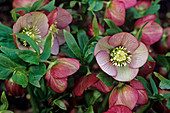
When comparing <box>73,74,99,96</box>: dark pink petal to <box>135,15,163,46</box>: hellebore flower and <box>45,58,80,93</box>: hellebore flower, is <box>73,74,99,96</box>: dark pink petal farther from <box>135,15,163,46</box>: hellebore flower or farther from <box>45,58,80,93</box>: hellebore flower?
<box>135,15,163,46</box>: hellebore flower

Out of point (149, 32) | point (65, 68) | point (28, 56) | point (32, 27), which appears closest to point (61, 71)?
point (65, 68)

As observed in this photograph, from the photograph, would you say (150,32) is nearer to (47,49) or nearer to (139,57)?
(139,57)

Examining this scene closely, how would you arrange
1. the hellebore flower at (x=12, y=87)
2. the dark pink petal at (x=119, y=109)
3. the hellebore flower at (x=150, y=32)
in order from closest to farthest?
1. the dark pink petal at (x=119, y=109)
2. the hellebore flower at (x=12, y=87)
3. the hellebore flower at (x=150, y=32)

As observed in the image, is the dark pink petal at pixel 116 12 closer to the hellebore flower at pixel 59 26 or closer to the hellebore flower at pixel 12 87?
the hellebore flower at pixel 59 26

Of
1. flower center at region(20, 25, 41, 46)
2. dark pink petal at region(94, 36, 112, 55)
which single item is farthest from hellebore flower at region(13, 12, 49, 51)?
dark pink petal at region(94, 36, 112, 55)

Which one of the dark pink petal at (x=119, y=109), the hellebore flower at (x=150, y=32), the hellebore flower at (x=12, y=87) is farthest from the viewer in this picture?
the hellebore flower at (x=150, y=32)

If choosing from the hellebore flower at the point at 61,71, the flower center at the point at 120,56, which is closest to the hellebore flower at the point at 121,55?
the flower center at the point at 120,56
